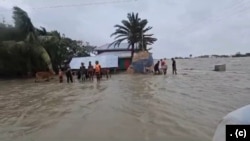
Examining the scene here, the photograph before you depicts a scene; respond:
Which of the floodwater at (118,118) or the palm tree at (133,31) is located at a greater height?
the palm tree at (133,31)

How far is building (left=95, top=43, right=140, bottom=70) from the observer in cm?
4750

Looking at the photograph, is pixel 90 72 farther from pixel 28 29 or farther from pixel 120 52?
pixel 120 52

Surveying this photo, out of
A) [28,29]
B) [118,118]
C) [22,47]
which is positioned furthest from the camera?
[28,29]

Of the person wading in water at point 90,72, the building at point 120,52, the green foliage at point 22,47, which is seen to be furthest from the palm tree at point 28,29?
the building at point 120,52

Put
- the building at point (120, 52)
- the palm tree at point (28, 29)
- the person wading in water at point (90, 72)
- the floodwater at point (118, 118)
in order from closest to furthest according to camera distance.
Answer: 1. the floodwater at point (118, 118)
2. the person wading in water at point (90, 72)
3. the palm tree at point (28, 29)
4. the building at point (120, 52)

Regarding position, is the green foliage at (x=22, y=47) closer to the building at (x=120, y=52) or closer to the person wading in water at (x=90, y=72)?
the person wading in water at (x=90, y=72)

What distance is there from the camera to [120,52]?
50906 mm

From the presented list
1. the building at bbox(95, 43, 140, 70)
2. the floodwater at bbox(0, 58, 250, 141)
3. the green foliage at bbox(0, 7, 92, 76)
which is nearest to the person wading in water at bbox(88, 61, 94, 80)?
the green foliage at bbox(0, 7, 92, 76)

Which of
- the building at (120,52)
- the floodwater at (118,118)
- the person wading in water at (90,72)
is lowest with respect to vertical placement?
the floodwater at (118,118)

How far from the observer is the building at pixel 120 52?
156ft

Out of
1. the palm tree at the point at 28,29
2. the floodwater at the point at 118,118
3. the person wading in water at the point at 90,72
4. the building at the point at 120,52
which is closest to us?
the floodwater at the point at 118,118

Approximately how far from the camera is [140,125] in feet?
32.4

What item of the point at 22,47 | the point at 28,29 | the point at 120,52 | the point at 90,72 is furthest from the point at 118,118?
the point at 120,52

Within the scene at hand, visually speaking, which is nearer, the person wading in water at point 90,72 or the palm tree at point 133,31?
the person wading in water at point 90,72
